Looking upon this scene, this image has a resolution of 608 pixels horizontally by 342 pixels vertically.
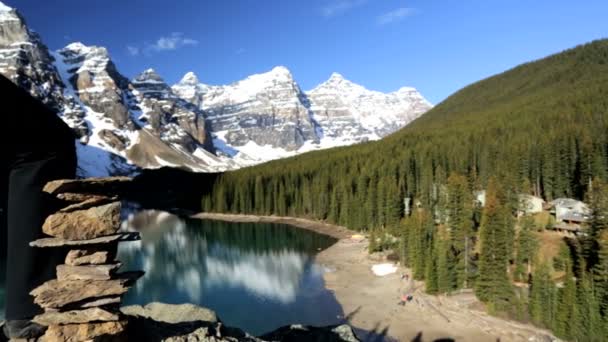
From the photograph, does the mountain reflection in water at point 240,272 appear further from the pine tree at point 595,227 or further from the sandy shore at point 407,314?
the pine tree at point 595,227

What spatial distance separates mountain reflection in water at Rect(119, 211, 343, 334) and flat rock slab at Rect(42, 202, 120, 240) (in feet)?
88.6

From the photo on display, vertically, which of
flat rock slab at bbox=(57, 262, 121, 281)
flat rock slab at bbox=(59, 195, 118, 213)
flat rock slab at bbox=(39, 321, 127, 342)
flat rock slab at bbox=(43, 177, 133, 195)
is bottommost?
flat rock slab at bbox=(39, 321, 127, 342)

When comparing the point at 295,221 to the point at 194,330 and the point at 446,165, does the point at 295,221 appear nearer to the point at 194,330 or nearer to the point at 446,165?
the point at 446,165

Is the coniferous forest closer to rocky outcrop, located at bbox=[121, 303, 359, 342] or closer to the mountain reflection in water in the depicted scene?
the mountain reflection in water

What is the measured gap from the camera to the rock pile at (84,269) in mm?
5699

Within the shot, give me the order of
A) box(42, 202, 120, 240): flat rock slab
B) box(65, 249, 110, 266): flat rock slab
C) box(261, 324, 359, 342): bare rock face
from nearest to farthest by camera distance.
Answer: box(42, 202, 120, 240): flat rock slab → box(65, 249, 110, 266): flat rock slab → box(261, 324, 359, 342): bare rock face

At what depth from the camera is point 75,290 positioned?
5.88 m

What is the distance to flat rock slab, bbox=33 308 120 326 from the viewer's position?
18.6ft

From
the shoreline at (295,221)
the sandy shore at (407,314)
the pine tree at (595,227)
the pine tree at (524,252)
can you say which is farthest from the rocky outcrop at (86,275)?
the shoreline at (295,221)

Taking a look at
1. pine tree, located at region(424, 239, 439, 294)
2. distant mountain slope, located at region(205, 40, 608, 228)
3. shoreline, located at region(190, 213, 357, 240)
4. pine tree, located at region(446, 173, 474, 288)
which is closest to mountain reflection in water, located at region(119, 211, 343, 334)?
shoreline, located at region(190, 213, 357, 240)

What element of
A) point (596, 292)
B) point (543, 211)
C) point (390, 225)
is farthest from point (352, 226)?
point (596, 292)

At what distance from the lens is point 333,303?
3756cm

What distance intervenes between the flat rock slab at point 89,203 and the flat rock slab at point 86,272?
2.66 feet

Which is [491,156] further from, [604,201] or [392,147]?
[604,201]
